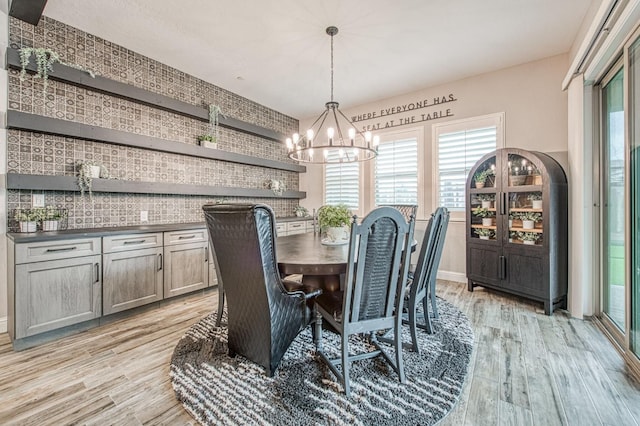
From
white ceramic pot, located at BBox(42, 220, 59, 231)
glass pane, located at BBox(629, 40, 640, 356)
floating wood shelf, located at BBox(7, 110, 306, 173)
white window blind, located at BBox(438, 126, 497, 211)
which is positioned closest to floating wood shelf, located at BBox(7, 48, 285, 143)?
floating wood shelf, located at BBox(7, 110, 306, 173)

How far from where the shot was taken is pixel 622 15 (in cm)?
205

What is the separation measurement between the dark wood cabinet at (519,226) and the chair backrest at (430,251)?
1.37 meters

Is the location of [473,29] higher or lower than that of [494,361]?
higher

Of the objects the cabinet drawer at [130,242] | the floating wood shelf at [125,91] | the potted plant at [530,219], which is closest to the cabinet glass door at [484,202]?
the potted plant at [530,219]

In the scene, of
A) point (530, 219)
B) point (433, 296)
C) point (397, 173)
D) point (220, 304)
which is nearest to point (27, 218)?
point (220, 304)

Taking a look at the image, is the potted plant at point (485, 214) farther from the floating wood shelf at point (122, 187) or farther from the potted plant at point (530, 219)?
the floating wood shelf at point (122, 187)

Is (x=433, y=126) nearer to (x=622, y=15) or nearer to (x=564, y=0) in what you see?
(x=564, y=0)

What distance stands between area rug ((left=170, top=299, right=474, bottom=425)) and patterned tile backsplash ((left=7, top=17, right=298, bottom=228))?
1928mm

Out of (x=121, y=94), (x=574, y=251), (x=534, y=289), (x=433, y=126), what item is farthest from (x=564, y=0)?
(x=121, y=94)

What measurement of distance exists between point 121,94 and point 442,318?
417 cm

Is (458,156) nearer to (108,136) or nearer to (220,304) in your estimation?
(220,304)

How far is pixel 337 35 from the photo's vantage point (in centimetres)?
312

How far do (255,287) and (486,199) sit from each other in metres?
3.19

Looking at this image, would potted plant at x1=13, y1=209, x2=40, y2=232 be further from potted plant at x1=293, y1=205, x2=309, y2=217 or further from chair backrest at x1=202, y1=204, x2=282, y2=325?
potted plant at x1=293, y1=205, x2=309, y2=217
